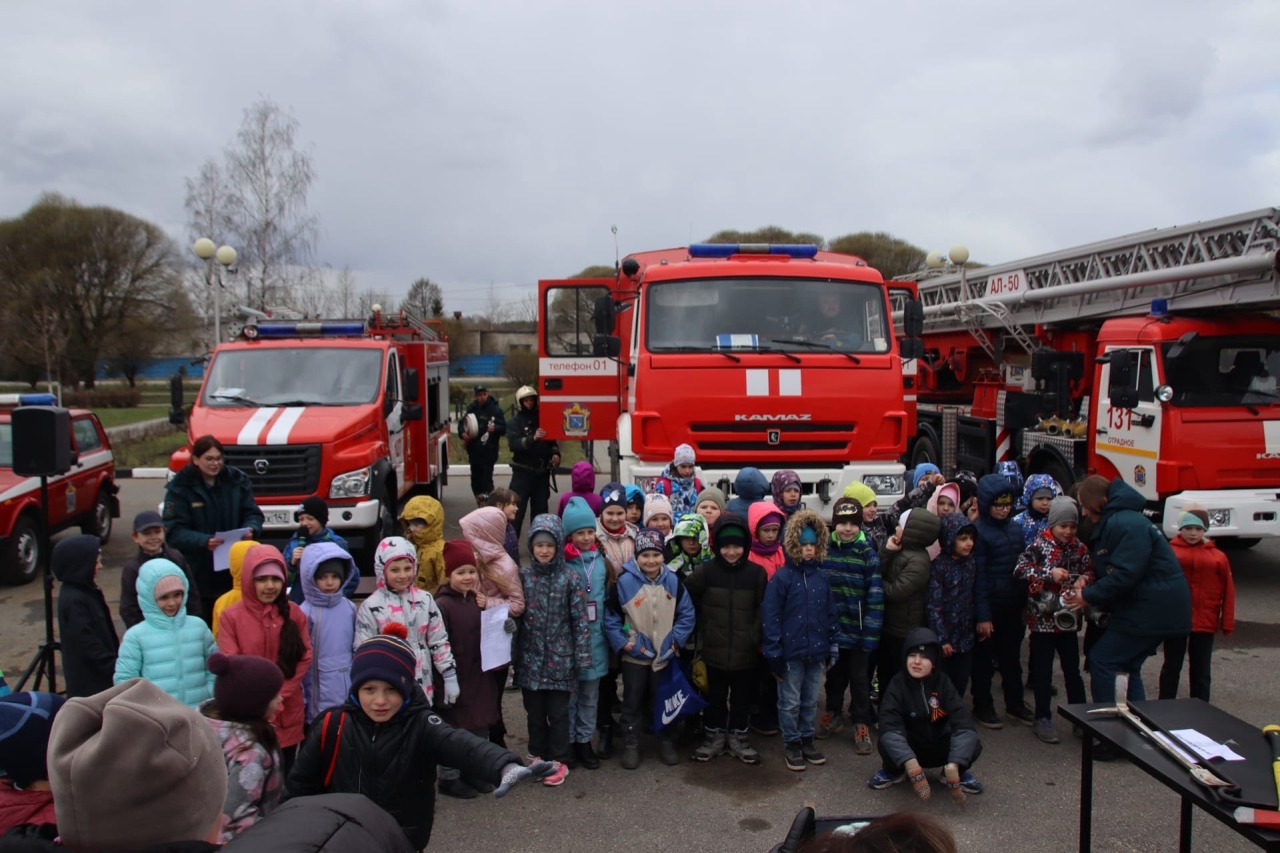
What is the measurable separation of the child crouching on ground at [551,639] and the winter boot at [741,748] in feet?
3.14

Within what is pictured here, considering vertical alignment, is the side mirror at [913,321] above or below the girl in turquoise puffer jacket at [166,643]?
above

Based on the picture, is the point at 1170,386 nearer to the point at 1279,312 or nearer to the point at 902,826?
the point at 1279,312

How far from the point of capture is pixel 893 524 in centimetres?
622

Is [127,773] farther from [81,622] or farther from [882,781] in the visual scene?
[882,781]

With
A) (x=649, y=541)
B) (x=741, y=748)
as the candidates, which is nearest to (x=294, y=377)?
(x=649, y=541)

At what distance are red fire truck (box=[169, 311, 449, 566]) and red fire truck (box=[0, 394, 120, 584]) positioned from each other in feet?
4.68

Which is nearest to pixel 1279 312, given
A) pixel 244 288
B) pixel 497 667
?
pixel 497 667

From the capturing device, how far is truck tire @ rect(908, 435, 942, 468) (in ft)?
42.7

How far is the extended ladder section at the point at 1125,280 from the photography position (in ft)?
24.8

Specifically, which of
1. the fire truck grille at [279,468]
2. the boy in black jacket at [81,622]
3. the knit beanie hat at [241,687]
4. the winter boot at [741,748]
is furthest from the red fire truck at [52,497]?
the winter boot at [741,748]

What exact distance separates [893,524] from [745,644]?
6.37 feet

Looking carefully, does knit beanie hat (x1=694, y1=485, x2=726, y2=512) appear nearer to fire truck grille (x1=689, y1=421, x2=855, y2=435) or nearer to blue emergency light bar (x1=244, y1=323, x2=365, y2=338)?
fire truck grille (x1=689, y1=421, x2=855, y2=435)

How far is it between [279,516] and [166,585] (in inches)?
164

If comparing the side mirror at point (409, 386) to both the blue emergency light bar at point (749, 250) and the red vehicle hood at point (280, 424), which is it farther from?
the blue emergency light bar at point (749, 250)
